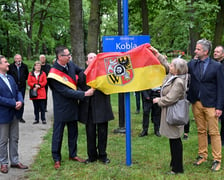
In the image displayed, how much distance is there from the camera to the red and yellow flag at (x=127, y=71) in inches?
196

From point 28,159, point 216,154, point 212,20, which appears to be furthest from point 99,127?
point 212,20

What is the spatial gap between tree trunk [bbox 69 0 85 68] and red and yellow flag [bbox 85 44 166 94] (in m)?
4.92

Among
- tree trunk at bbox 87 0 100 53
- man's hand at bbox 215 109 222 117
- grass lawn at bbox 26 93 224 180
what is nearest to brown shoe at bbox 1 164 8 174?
grass lawn at bbox 26 93 224 180

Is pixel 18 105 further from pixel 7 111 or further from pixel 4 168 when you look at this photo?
pixel 4 168

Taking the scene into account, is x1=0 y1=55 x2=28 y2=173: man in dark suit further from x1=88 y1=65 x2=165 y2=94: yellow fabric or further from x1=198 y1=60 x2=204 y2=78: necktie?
x1=198 y1=60 x2=204 y2=78: necktie

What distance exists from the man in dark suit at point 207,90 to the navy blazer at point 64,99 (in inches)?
77.2

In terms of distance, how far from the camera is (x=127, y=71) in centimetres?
502

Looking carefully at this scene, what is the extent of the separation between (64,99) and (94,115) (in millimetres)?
599

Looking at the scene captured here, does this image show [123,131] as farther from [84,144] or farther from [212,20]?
[212,20]

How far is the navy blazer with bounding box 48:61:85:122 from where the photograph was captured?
512 cm

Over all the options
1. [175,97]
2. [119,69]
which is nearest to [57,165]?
[119,69]

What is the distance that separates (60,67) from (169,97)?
6.46ft

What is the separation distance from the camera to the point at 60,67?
5.24 m

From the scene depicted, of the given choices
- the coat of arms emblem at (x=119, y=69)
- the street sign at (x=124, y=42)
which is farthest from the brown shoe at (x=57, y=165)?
the street sign at (x=124, y=42)
